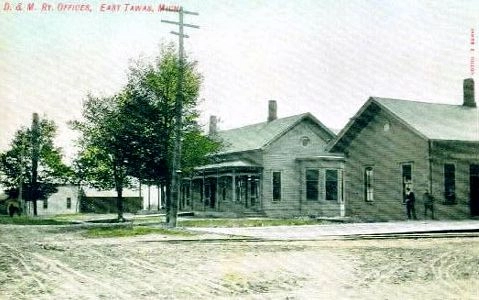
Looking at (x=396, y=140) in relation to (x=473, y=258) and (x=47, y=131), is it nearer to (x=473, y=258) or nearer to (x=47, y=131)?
(x=473, y=258)

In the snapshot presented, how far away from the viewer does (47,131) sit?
52.1 meters

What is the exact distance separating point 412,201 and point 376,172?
2.89 metres

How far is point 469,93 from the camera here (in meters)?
27.9

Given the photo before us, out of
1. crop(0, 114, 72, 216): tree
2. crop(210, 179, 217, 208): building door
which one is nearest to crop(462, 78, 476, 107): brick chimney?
crop(210, 179, 217, 208): building door

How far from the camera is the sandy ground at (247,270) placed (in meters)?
7.30

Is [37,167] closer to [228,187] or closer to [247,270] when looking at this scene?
[228,187]

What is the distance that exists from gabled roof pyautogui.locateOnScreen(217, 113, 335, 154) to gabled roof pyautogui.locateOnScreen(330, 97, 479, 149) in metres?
5.78

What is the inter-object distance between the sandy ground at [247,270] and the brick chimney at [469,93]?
15233mm

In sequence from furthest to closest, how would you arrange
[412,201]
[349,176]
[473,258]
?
[349,176] → [412,201] → [473,258]

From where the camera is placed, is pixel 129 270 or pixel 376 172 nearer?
pixel 129 270

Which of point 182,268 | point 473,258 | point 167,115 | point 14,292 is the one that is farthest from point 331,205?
point 14,292

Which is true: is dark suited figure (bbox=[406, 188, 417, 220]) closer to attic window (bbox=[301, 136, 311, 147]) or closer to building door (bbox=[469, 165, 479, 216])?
building door (bbox=[469, 165, 479, 216])

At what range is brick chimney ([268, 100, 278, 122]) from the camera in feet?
124

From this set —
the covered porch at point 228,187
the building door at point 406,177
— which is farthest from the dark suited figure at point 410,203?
the covered porch at point 228,187
